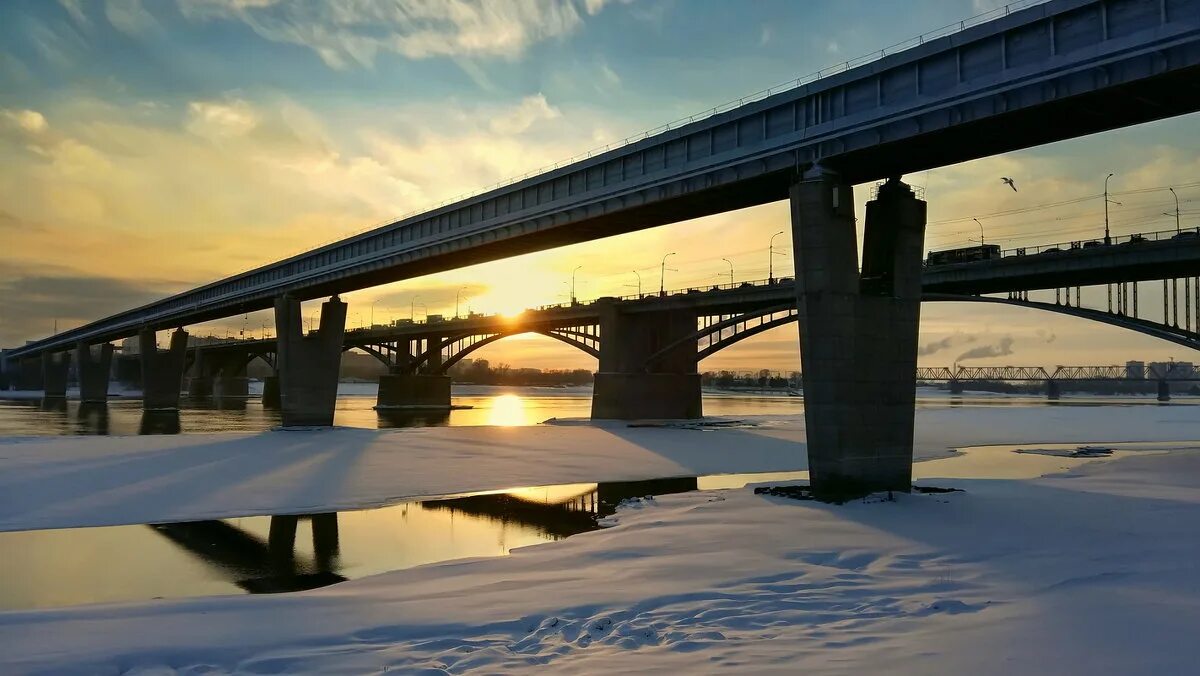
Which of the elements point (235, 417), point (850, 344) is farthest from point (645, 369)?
point (850, 344)

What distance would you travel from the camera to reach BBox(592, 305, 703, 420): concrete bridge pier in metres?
78.2

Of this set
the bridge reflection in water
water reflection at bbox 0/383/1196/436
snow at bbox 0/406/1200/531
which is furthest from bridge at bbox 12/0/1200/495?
water reflection at bbox 0/383/1196/436

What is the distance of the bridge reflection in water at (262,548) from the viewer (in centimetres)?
1362

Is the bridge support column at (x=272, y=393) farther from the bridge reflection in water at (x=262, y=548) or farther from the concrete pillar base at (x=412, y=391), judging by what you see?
the bridge reflection in water at (x=262, y=548)

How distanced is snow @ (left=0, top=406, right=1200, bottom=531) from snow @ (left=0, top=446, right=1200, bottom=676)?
39.8 ft

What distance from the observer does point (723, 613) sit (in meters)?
10.6

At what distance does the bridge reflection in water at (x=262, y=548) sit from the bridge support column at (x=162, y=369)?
10308 centimetres

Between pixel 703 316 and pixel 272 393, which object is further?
pixel 272 393

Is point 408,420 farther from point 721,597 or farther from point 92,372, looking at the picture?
point 92,372

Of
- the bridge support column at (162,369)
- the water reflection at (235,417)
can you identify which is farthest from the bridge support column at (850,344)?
the bridge support column at (162,369)

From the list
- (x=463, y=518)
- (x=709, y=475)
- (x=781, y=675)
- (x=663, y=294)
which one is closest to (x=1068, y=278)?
(x=663, y=294)

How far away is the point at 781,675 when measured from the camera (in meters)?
7.82

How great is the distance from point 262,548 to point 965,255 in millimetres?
59121

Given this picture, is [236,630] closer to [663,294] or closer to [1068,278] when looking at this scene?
[1068,278]
